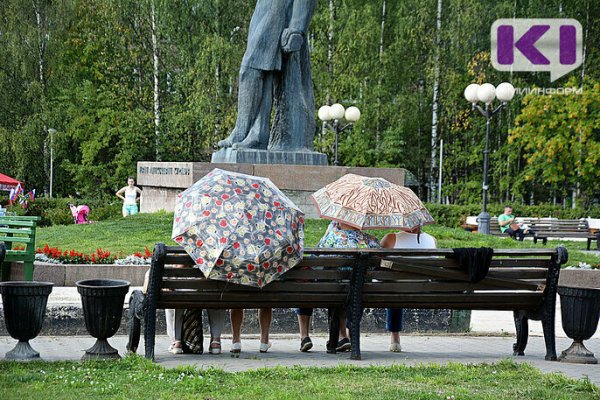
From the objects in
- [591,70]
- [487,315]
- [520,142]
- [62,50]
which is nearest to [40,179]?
[62,50]

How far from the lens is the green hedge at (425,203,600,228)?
102 ft

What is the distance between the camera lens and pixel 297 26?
1669 centimetres

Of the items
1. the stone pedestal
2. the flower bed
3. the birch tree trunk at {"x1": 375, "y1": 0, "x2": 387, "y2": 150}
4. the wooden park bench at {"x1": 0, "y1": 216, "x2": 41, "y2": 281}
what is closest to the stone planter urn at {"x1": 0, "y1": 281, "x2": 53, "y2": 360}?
the wooden park bench at {"x1": 0, "y1": 216, "x2": 41, "y2": 281}

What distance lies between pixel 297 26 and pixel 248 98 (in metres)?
1.42

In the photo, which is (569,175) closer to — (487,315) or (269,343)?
(487,315)

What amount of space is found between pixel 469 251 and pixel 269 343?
1794 millimetres

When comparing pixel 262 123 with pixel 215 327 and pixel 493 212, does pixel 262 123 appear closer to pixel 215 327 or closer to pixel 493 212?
pixel 215 327

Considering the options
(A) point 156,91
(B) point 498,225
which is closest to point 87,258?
(B) point 498,225

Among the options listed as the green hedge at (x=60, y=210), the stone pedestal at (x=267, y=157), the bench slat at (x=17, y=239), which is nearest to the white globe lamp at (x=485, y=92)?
the stone pedestal at (x=267, y=157)

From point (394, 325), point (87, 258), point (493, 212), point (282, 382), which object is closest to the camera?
point (282, 382)

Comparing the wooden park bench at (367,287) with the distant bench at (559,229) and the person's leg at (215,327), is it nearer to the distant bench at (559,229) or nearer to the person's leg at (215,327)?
the person's leg at (215,327)

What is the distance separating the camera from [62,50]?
127ft

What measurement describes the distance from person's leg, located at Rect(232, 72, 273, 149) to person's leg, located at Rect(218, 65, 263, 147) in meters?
0.07
